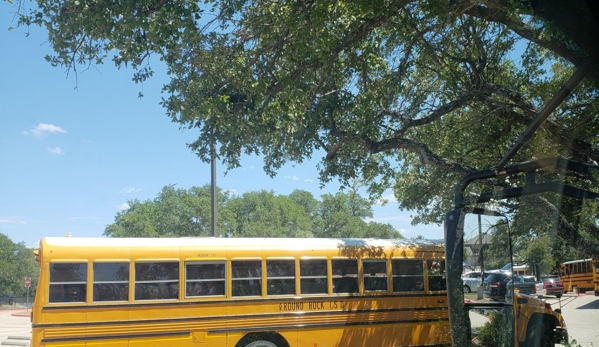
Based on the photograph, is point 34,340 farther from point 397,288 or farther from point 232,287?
point 397,288

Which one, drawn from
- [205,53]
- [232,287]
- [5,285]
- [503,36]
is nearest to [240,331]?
[232,287]

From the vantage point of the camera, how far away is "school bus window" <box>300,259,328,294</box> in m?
10.4

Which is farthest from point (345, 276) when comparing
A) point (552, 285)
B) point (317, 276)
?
point (552, 285)

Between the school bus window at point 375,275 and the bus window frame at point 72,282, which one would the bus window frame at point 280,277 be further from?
the bus window frame at point 72,282

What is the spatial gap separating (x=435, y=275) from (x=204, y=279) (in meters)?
4.86

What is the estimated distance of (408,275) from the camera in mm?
11250

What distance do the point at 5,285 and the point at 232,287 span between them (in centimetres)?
6189

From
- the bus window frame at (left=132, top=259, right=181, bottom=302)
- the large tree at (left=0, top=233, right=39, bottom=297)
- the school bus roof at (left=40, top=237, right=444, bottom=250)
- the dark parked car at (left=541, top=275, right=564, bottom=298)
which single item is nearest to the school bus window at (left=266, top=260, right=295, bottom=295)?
the school bus roof at (left=40, top=237, right=444, bottom=250)

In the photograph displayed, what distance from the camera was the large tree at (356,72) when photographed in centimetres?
810

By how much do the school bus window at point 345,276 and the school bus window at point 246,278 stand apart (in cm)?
153

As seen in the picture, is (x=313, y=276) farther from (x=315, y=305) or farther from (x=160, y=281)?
(x=160, y=281)

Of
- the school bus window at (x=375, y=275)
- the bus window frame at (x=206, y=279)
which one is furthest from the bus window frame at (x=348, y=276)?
the bus window frame at (x=206, y=279)

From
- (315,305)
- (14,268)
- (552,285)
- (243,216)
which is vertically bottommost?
(14,268)

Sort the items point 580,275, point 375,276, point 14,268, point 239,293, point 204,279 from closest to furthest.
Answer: point 204,279 → point 239,293 → point 375,276 → point 580,275 → point 14,268
